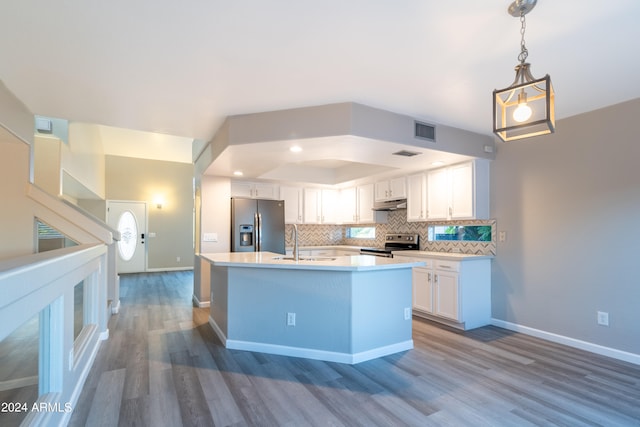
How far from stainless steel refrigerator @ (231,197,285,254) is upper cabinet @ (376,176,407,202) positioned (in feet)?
5.63

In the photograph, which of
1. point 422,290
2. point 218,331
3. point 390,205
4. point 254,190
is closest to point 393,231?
point 390,205

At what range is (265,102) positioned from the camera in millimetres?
2889

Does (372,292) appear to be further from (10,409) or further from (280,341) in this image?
(10,409)

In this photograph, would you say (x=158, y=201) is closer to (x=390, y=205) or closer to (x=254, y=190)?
(x=254, y=190)

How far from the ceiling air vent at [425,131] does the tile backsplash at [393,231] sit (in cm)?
153

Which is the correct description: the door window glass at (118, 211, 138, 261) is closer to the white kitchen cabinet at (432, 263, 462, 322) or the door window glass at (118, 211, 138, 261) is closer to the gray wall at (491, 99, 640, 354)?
the white kitchen cabinet at (432, 263, 462, 322)

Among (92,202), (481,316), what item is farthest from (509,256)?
(92,202)

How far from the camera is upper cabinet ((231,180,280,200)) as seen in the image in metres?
5.29

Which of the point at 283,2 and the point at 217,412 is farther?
the point at 217,412

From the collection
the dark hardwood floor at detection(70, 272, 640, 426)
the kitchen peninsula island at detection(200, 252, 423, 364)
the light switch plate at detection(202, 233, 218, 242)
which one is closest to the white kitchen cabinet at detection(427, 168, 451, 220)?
the kitchen peninsula island at detection(200, 252, 423, 364)

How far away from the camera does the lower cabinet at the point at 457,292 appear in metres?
3.85

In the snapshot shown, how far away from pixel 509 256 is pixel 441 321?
1.16 meters

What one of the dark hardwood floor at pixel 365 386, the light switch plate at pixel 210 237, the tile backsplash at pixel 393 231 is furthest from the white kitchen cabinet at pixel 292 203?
the dark hardwood floor at pixel 365 386

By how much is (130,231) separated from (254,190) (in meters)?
4.83
